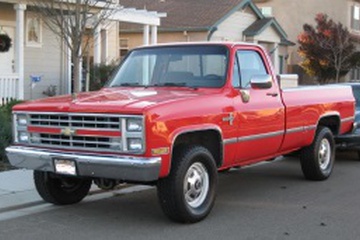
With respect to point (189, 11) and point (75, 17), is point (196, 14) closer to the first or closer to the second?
point (189, 11)

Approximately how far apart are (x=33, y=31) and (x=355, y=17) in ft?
88.8

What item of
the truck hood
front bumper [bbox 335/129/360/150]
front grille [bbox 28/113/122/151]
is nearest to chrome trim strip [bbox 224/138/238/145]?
the truck hood

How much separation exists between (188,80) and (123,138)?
5.56 ft

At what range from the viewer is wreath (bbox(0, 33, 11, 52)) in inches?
668

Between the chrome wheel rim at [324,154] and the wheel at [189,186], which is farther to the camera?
the chrome wheel rim at [324,154]

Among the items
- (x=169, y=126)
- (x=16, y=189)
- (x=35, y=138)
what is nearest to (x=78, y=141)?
(x=35, y=138)

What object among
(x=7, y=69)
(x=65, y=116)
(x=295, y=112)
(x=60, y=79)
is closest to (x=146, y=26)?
(x=60, y=79)

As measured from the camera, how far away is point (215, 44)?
7500 mm

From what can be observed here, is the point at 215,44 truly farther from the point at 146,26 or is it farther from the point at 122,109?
the point at 146,26

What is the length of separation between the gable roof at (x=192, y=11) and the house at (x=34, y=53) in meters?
6.73

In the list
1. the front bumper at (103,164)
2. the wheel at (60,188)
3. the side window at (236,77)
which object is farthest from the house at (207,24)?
the front bumper at (103,164)

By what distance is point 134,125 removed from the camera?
232 inches

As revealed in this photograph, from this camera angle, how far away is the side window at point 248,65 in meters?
7.52

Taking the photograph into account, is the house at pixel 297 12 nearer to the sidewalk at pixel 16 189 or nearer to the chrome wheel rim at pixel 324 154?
the chrome wheel rim at pixel 324 154
